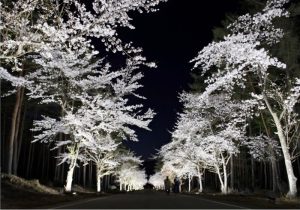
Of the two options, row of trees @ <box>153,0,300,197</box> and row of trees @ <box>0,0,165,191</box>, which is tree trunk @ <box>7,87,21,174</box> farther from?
row of trees @ <box>153,0,300,197</box>

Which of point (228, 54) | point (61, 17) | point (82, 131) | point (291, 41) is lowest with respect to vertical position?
point (82, 131)

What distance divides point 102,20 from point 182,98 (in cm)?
2773

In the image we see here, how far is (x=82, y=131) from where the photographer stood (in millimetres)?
24906

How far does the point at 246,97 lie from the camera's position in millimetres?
29328

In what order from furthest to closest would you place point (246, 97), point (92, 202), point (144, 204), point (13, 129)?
point (246, 97) < point (13, 129) < point (92, 202) < point (144, 204)

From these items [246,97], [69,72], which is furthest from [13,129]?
[246,97]

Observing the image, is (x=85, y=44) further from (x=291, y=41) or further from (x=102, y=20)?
(x=291, y=41)

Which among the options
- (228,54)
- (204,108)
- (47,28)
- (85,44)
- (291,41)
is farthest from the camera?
(204,108)

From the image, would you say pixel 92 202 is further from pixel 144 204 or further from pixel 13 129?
pixel 13 129

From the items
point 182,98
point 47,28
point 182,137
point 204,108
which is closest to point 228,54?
point 47,28

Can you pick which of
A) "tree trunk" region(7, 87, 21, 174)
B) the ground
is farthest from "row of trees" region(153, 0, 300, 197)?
"tree trunk" region(7, 87, 21, 174)

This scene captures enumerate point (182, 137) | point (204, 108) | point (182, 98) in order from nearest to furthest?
point (204, 108) → point (182, 98) → point (182, 137)

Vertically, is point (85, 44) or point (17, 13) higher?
point (17, 13)

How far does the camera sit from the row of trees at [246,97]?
59.6 feet
